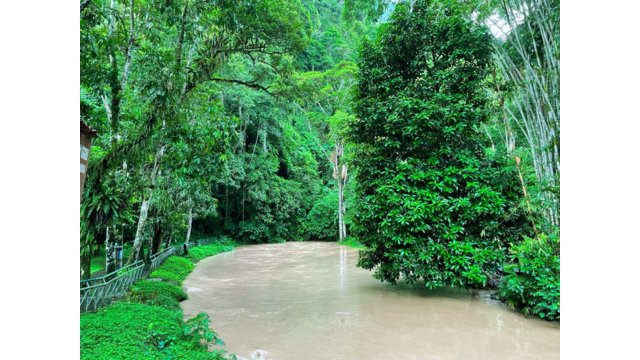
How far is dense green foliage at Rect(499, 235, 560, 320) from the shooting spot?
5789mm

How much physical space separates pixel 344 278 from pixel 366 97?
5.72 m

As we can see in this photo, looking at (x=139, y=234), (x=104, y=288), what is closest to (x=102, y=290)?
(x=104, y=288)

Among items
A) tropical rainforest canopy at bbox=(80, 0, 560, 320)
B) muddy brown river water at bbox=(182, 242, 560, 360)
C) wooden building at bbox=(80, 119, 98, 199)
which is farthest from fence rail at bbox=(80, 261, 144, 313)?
wooden building at bbox=(80, 119, 98, 199)

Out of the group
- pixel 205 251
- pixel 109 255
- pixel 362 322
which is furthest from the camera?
pixel 205 251

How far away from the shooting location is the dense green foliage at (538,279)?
5789mm

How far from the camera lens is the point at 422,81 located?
8.01 metres

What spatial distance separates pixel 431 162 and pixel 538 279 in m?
3.06

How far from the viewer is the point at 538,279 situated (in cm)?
590

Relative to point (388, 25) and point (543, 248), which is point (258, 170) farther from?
point (543, 248)

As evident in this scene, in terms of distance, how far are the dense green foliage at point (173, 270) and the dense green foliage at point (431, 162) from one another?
557 centimetres

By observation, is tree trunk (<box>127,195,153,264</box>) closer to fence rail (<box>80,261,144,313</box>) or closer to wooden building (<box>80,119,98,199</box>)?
fence rail (<box>80,261,144,313</box>)

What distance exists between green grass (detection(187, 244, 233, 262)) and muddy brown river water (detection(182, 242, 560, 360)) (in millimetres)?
Result: 5546

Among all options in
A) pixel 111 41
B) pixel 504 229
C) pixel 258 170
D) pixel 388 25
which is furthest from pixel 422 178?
pixel 258 170

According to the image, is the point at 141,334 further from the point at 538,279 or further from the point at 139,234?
the point at 538,279
